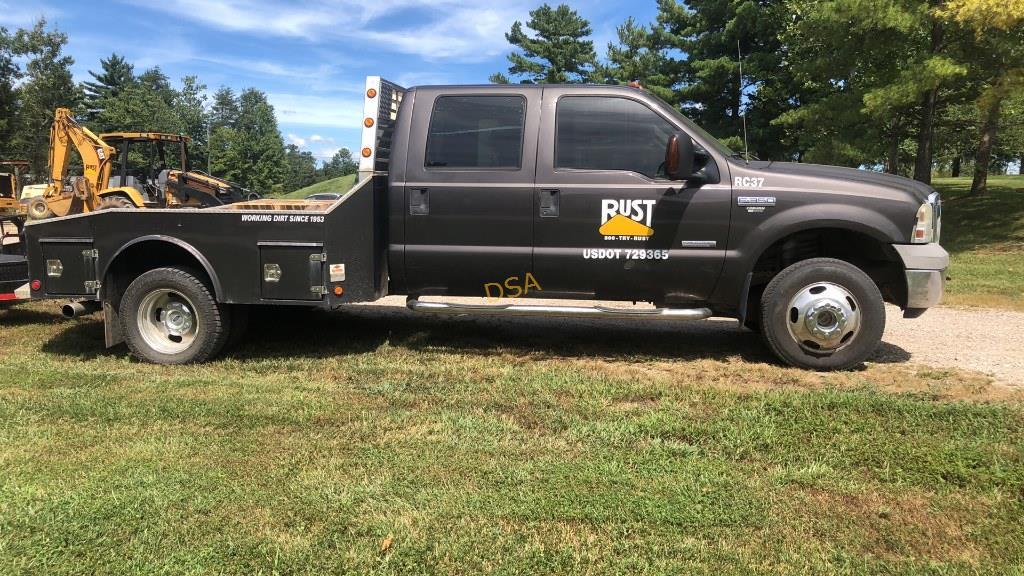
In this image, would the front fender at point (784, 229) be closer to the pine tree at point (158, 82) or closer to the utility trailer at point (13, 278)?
the utility trailer at point (13, 278)

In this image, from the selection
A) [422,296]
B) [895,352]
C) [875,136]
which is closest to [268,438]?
[422,296]

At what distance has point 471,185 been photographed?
527cm

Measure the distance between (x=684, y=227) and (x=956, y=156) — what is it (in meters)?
40.6

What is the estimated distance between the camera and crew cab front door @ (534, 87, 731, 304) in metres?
5.06

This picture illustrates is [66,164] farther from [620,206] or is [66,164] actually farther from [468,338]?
[620,206]

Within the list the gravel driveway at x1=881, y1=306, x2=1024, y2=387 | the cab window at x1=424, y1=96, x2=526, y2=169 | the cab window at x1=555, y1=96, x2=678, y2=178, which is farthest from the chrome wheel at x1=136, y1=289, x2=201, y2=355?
the gravel driveway at x1=881, y1=306, x2=1024, y2=387

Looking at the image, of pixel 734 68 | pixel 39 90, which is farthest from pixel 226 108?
pixel 734 68

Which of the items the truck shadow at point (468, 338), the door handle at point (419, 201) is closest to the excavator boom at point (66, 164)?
the truck shadow at point (468, 338)

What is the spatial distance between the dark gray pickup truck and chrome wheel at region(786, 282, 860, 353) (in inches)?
0.5

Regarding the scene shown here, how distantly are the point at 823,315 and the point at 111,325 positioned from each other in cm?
563

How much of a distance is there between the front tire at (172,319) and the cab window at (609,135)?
3030 millimetres

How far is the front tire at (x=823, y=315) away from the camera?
4961mm

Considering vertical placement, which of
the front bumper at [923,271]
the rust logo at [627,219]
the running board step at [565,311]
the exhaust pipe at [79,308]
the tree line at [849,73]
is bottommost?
the exhaust pipe at [79,308]

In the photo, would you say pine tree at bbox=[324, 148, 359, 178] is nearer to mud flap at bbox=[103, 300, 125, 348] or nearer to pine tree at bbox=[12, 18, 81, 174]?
pine tree at bbox=[12, 18, 81, 174]
